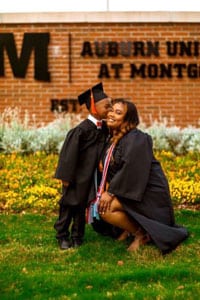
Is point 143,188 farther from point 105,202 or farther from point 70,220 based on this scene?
point 70,220

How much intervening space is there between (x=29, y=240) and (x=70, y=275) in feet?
4.88

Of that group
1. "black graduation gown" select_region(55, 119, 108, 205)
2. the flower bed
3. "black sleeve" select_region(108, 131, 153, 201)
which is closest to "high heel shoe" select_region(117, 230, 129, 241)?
"black graduation gown" select_region(55, 119, 108, 205)

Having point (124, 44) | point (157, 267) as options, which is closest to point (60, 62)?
point (124, 44)

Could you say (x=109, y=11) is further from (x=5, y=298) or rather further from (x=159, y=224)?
(x=5, y=298)

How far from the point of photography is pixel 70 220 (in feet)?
22.7

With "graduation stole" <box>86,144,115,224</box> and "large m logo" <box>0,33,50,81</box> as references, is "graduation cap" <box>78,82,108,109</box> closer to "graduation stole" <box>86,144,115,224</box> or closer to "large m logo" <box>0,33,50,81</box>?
"graduation stole" <box>86,144,115,224</box>

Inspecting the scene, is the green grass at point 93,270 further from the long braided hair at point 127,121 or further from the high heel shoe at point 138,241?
the long braided hair at point 127,121

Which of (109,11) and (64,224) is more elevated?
(109,11)

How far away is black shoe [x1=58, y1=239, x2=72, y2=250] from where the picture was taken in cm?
688

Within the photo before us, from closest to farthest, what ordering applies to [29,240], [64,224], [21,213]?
[64,224], [29,240], [21,213]

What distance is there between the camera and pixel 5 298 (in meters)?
5.45

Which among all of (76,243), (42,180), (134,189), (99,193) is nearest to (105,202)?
(99,193)

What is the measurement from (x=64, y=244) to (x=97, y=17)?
25.2ft

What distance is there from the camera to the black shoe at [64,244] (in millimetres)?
6875
